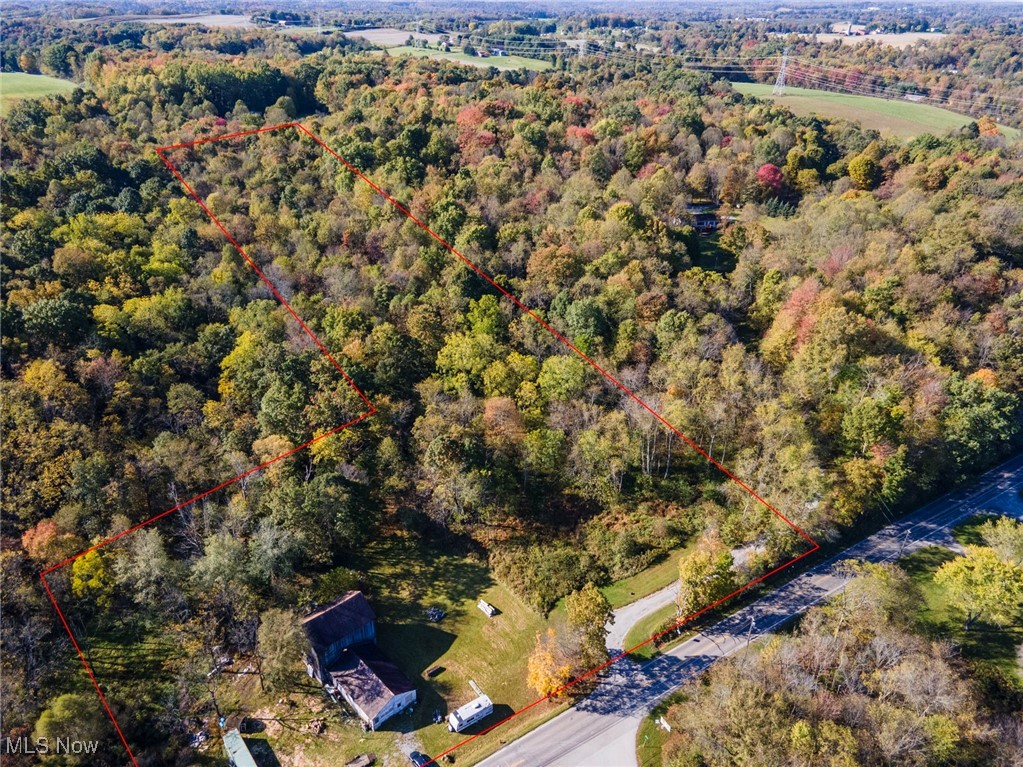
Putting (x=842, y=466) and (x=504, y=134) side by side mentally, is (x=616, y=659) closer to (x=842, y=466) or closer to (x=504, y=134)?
(x=842, y=466)

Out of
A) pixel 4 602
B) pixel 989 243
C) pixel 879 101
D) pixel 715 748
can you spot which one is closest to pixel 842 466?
pixel 715 748

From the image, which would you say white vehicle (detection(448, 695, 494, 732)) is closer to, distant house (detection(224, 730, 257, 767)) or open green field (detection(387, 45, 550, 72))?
distant house (detection(224, 730, 257, 767))

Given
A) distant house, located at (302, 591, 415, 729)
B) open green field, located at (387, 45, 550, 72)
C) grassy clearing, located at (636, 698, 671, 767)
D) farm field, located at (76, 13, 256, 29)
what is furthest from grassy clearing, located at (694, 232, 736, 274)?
farm field, located at (76, 13, 256, 29)

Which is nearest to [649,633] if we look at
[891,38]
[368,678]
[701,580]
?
[701,580]

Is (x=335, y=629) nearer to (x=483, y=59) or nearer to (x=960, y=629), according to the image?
(x=960, y=629)
